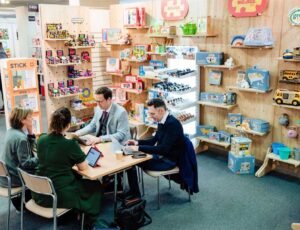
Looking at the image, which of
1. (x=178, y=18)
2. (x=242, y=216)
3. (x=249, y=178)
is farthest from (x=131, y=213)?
(x=178, y=18)

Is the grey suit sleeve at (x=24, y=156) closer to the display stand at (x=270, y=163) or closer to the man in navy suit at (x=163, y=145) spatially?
the man in navy suit at (x=163, y=145)

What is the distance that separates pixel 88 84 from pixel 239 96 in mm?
3219

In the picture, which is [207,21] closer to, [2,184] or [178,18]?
[178,18]

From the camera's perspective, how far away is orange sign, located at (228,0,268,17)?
15.4ft

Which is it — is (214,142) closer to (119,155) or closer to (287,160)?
(287,160)

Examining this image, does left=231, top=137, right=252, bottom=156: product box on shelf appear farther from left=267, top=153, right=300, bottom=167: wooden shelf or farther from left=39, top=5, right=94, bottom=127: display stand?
left=39, top=5, right=94, bottom=127: display stand

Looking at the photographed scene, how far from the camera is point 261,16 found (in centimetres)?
475

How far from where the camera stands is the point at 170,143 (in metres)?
3.60

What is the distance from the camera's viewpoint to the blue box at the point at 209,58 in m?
5.18

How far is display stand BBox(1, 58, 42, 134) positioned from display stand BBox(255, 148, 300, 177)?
3993 millimetres

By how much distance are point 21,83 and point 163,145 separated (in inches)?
133

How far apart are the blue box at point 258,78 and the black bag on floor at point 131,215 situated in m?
2.53

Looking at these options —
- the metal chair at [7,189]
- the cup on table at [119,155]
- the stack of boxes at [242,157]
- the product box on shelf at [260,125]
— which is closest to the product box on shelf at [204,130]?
the stack of boxes at [242,157]

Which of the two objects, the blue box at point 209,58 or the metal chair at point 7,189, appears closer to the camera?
the metal chair at point 7,189
